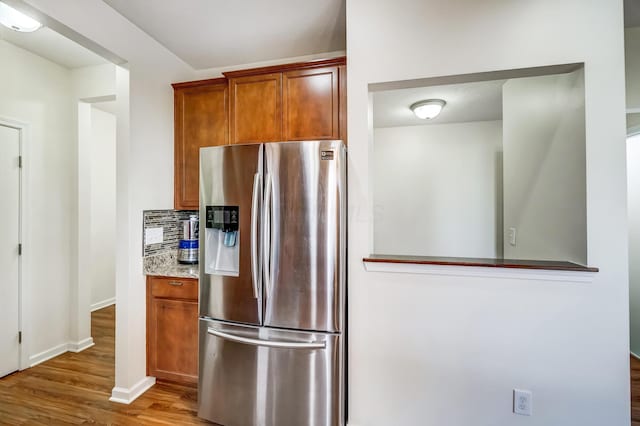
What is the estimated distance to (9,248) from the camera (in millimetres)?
2377

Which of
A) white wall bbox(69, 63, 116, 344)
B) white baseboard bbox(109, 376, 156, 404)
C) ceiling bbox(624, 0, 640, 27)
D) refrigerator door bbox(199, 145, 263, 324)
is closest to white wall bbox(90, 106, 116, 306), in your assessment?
white wall bbox(69, 63, 116, 344)

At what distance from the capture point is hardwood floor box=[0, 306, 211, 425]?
188 cm

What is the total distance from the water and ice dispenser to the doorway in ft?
6.41

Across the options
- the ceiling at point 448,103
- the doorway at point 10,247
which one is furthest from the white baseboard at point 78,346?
the ceiling at point 448,103

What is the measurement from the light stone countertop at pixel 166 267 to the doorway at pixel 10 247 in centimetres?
124

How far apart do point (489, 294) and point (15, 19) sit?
131 inches

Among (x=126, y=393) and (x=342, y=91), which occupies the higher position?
(x=342, y=91)

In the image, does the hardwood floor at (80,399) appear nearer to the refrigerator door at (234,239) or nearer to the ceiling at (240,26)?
the refrigerator door at (234,239)

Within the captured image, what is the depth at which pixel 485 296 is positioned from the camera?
157cm

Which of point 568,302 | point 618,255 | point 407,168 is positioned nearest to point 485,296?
point 568,302

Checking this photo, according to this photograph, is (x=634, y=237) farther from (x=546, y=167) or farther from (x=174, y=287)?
(x=174, y=287)

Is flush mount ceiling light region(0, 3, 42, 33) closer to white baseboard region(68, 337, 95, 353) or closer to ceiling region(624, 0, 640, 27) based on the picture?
white baseboard region(68, 337, 95, 353)

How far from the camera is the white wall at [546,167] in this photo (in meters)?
1.58

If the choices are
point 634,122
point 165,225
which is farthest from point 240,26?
point 634,122
